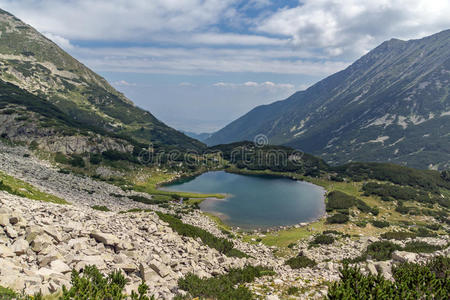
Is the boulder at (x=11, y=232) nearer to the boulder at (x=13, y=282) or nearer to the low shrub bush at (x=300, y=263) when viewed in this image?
the boulder at (x=13, y=282)

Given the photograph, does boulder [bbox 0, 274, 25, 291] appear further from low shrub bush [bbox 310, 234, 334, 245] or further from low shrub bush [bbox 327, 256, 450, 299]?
low shrub bush [bbox 310, 234, 334, 245]

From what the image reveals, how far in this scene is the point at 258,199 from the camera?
84.2 metres

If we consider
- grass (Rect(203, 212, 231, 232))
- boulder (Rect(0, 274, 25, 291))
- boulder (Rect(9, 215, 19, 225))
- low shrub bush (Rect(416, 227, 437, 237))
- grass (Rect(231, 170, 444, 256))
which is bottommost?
grass (Rect(203, 212, 231, 232))

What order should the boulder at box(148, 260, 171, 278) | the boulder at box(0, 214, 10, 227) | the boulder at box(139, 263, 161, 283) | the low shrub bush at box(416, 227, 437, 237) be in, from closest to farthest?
the boulder at box(139, 263, 161, 283) → the boulder at box(0, 214, 10, 227) → the boulder at box(148, 260, 171, 278) → the low shrub bush at box(416, 227, 437, 237)

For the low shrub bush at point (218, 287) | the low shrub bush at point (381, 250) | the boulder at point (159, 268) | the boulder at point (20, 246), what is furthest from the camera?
the low shrub bush at point (381, 250)

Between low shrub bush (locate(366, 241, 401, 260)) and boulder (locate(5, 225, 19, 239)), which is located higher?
boulder (locate(5, 225, 19, 239))

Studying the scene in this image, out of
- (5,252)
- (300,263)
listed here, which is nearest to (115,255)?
(5,252)

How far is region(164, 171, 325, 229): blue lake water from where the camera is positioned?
210 feet

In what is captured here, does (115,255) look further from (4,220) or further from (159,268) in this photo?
(4,220)

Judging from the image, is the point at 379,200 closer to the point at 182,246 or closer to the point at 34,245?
the point at 182,246

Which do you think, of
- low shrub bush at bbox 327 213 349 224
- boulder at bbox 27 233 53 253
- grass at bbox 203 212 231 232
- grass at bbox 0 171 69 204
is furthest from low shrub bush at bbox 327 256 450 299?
low shrub bush at bbox 327 213 349 224

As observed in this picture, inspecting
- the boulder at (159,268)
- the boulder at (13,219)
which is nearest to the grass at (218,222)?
the boulder at (159,268)

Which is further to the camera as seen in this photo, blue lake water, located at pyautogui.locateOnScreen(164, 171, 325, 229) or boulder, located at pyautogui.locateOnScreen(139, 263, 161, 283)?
blue lake water, located at pyautogui.locateOnScreen(164, 171, 325, 229)

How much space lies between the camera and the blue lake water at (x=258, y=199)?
64125 mm
